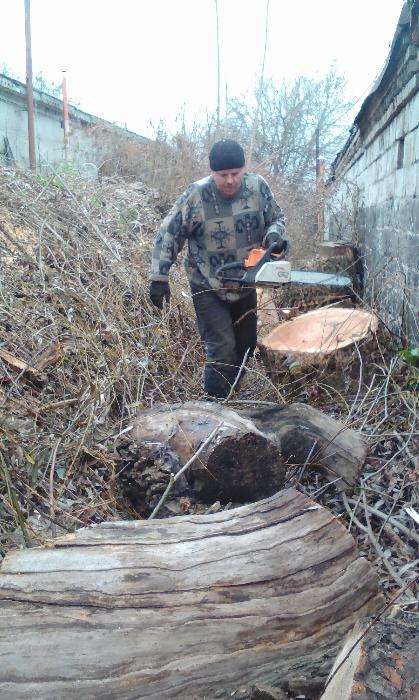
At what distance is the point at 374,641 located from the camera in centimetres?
142

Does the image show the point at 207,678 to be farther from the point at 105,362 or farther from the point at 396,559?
the point at 105,362

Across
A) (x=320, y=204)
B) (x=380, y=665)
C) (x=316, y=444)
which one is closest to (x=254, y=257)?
(x=316, y=444)

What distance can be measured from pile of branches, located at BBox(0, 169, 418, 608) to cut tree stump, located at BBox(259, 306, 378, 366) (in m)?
0.10

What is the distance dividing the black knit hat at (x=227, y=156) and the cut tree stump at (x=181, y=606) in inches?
105

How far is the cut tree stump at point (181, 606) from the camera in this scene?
158 cm

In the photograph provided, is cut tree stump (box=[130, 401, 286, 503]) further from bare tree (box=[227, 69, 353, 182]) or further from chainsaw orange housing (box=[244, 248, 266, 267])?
bare tree (box=[227, 69, 353, 182])

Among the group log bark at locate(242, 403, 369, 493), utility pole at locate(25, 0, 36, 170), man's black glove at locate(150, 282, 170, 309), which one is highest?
utility pole at locate(25, 0, 36, 170)

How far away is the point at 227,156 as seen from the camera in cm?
411

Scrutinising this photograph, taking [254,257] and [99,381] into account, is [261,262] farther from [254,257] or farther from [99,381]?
[99,381]

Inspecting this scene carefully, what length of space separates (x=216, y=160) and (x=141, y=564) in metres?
→ 2.93

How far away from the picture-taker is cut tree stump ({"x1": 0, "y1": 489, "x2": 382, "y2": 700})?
1585 millimetres

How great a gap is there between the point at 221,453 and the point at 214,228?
1.87 meters

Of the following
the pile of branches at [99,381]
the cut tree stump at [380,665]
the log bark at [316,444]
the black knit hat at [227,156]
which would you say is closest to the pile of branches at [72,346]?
the pile of branches at [99,381]

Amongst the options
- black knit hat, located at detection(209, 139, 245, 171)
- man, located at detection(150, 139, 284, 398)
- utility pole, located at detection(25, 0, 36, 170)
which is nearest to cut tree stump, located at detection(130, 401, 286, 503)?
man, located at detection(150, 139, 284, 398)
